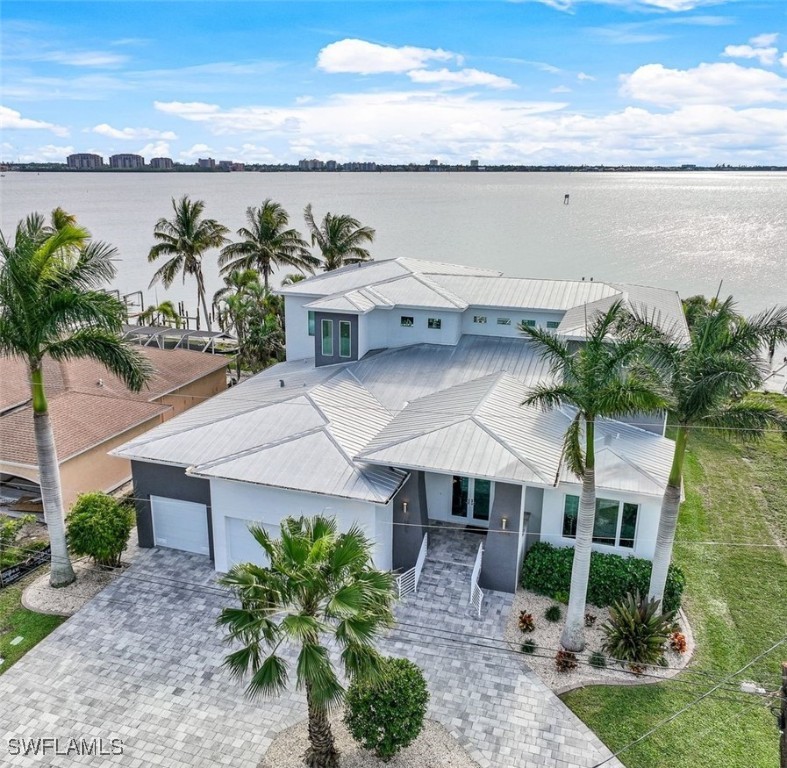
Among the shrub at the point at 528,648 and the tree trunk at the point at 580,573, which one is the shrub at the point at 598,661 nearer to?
the tree trunk at the point at 580,573

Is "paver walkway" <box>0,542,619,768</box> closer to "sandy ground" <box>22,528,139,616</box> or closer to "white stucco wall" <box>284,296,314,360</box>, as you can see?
"sandy ground" <box>22,528,139,616</box>

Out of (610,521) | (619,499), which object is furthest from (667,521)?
(610,521)

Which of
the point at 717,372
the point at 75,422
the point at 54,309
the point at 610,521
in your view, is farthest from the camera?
the point at 75,422

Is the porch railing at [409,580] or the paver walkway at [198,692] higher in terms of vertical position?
the porch railing at [409,580]

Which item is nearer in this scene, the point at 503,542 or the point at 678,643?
the point at 678,643

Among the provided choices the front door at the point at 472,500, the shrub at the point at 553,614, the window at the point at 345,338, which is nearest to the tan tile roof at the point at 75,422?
the window at the point at 345,338

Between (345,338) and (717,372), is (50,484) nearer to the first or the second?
(345,338)

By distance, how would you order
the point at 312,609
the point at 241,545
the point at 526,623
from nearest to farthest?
1. the point at 312,609
2. the point at 526,623
3. the point at 241,545
